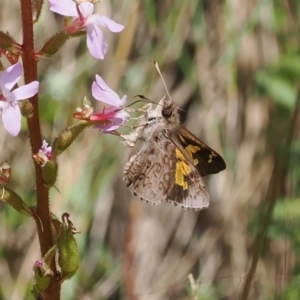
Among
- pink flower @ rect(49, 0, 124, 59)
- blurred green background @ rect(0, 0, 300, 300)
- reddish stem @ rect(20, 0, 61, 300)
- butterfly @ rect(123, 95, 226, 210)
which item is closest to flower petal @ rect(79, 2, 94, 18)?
pink flower @ rect(49, 0, 124, 59)

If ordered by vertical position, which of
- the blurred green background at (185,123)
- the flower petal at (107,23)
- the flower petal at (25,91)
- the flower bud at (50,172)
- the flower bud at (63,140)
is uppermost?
the flower petal at (107,23)

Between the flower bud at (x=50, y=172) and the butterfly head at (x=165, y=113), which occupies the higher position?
the flower bud at (x=50, y=172)

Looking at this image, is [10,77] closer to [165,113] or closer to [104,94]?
[104,94]

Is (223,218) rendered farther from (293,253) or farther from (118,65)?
(118,65)

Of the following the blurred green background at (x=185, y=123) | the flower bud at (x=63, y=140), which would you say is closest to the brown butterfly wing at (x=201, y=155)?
the flower bud at (x=63, y=140)

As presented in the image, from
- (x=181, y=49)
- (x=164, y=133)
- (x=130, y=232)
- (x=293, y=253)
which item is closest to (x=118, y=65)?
(x=181, y=49)

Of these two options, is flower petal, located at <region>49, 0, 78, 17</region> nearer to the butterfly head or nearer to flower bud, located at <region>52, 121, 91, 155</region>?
flower bud, located at <region>52, 121, 91, 155</region>

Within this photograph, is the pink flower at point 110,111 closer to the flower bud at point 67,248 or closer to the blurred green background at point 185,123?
the flower bud at point 67,248
